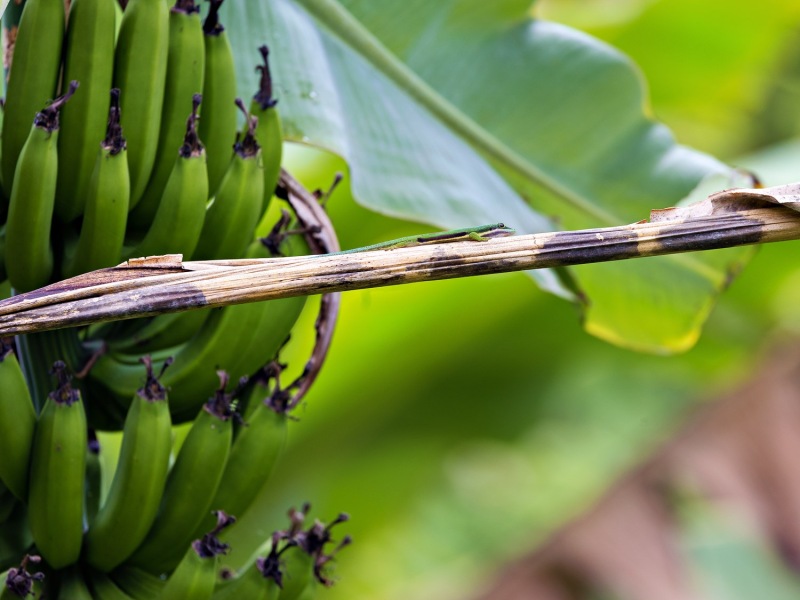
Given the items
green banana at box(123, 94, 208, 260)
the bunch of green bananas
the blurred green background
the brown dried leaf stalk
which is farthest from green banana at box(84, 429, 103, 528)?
the blurred green background

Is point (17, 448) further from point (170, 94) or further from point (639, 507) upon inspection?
point (639, 507)

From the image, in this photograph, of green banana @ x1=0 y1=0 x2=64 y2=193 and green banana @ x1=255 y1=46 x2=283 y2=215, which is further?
green banana @ x1=255 y1=46 x2=283 y2=215

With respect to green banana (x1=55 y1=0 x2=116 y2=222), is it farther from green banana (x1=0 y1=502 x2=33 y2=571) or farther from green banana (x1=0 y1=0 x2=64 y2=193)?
green banana (x1=0 y1=502 x2=33 y2=571)

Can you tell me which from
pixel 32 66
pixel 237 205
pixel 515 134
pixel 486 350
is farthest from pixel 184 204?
pixel 486 350

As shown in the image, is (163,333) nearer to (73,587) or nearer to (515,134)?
(73,587)

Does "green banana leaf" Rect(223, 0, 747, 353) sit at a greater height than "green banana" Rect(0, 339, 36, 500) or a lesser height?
greater

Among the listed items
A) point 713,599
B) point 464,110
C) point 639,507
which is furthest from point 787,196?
point 713,599

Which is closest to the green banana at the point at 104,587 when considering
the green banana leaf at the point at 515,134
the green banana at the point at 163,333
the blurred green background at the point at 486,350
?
the green banana at the point at 163,333

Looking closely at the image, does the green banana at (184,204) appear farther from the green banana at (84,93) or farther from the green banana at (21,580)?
the green banana at (21,580)
